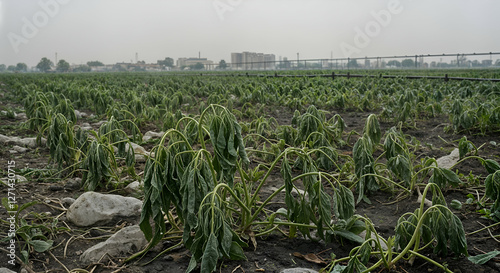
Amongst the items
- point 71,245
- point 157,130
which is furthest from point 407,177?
point 157,130

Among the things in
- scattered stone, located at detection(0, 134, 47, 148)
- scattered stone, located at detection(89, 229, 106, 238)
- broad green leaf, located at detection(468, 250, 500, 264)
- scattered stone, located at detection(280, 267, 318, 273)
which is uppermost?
scattered stone, located at detection(0, 134, 47, 148)

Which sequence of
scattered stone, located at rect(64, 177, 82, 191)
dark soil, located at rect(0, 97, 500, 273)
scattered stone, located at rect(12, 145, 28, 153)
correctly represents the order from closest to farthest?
dark soil, located at rect(0, 97, 500, 273)
scattered stone, located at rect(64, 177, 82, 191)
scattered stone, located at rect(12, 145, 28, 153)

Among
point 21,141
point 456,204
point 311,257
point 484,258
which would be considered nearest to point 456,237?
point 484,258

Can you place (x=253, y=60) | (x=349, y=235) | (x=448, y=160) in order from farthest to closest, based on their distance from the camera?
(x=253, y=60), (x=448, y=160), (x=349, y=235)

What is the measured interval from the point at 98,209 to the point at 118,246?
55 centimetres

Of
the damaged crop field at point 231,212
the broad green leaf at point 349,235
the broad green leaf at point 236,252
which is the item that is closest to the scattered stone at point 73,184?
the damaged crop field at point 231,212

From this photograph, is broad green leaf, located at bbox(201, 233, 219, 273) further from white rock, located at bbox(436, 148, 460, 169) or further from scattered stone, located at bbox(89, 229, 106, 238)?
white rock, located at bbox(436, 148, 460, 169)

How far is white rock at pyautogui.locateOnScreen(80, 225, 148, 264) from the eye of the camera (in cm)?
233

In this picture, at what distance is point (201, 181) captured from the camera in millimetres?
1937

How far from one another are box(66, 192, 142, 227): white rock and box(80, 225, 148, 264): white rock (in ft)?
1.39

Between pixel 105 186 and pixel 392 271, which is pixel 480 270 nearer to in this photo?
pixel 392 271

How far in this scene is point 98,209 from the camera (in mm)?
2816

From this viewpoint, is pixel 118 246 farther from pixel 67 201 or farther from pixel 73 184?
pixel 73 184

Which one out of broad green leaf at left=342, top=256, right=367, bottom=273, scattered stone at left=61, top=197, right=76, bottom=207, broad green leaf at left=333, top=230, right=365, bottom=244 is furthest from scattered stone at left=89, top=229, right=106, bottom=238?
broad green leaf at left=342, top=256, right=367, bottom=273
